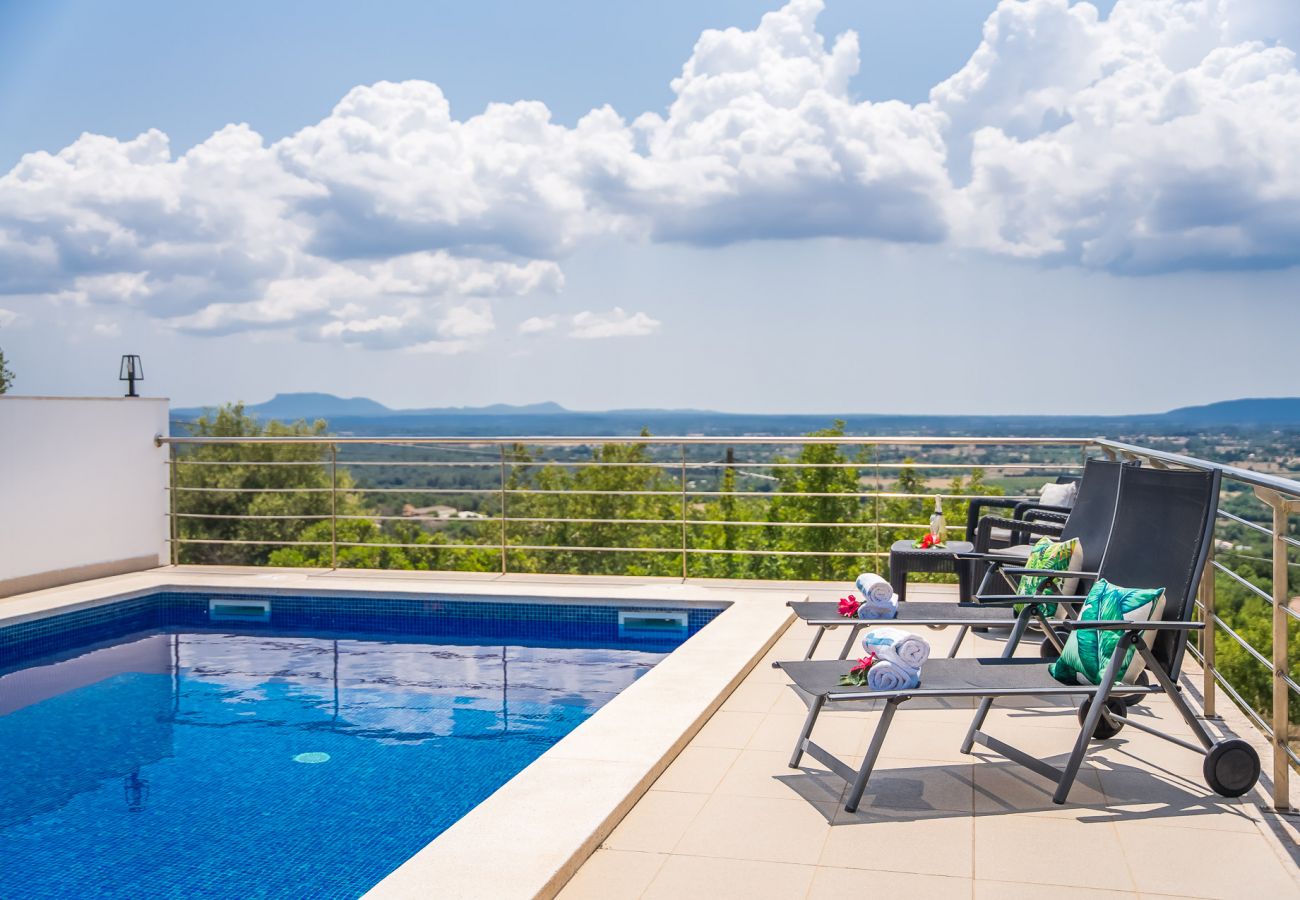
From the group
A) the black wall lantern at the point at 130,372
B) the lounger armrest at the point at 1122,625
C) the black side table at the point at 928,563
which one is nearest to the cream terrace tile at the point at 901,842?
the lounger armrest at the point at 1122,625

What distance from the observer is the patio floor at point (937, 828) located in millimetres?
2814

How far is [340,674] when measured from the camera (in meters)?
5.99

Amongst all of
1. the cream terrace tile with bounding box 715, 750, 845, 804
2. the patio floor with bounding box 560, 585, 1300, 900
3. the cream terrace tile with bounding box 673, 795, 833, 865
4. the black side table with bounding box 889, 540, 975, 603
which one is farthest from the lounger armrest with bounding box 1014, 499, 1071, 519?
the cream terrace tile with bounding box 673, 795, 833, 865

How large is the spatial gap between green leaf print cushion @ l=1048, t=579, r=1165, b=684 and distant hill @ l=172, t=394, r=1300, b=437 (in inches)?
1013

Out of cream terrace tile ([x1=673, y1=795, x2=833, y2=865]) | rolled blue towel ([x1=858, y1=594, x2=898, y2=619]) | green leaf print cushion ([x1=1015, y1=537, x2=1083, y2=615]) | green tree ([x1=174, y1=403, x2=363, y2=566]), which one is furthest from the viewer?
green tree ([x1=174, y1=403, x2=363, y2=566])

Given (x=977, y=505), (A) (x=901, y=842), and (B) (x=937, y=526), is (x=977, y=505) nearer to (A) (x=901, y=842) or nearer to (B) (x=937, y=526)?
(B) (x=937, y=526)

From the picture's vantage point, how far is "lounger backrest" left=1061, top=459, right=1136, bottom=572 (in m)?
4.65

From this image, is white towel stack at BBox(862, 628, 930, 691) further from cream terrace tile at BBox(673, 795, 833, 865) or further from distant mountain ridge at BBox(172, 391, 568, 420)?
distant mountain ridge at BBox(172, 391, 568, 420)

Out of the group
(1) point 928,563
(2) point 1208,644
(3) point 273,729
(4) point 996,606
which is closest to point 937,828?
(4) point 996,606

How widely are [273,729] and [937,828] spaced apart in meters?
3.07

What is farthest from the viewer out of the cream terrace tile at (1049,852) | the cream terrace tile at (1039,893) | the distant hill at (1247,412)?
the distant hill at (1247,412)

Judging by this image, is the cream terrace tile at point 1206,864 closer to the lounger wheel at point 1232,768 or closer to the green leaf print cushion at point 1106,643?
the lounger wheel at point 1232,768

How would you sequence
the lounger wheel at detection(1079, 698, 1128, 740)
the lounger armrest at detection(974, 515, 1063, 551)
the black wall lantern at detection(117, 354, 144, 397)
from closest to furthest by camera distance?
the lounger wheel at detection(1079, 698, 1128, 740)
the lounger armrest at detection(974, 515, 1063, 551)
the black wall lantern at detection(117, 354, 144, 397)

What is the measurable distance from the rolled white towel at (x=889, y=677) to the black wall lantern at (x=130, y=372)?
284 inches
